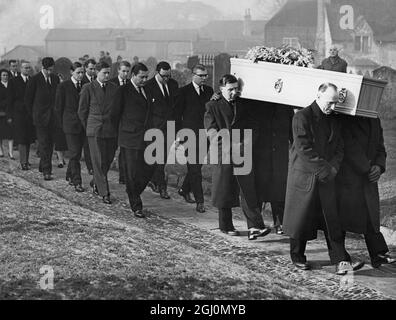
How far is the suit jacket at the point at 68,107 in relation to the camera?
12297 mm

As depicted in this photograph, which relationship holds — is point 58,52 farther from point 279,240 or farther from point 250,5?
point 279,240

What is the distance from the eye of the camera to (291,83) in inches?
340

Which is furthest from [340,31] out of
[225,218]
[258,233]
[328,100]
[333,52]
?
[328,100]

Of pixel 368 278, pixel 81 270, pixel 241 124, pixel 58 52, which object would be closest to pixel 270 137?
pixel 241 124

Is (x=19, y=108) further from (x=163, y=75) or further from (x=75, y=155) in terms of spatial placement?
(x=163, y=75)

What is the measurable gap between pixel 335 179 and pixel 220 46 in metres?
70.8

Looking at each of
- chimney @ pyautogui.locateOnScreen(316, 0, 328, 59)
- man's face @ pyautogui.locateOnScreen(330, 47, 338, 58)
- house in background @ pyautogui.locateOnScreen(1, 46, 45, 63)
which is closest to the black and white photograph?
man's face @ pyautogui.locateOnScreen(330, 47, 338, 58)

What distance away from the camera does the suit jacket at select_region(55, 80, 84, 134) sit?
12297mm

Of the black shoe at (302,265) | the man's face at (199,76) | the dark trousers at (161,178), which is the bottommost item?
the black shoe at (302,265)

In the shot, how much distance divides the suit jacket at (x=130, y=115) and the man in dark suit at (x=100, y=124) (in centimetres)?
74

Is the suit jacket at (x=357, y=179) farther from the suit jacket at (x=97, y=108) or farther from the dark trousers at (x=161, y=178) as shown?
the dark trousers at (x=161, y=178)

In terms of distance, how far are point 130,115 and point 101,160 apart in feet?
3.88

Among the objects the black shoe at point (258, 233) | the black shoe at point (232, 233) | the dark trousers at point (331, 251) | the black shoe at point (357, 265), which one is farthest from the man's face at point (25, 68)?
the black shoe at point (357, 265)
